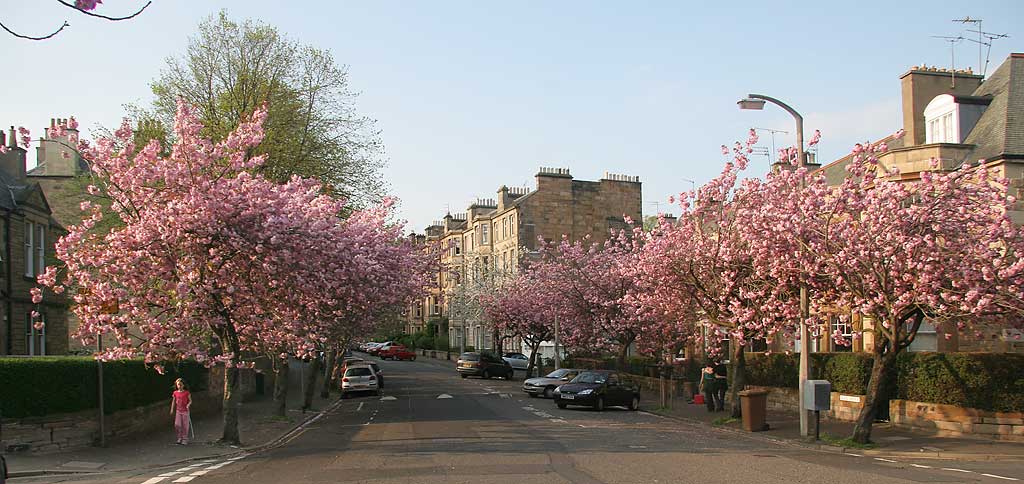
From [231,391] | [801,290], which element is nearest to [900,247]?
[801,290]

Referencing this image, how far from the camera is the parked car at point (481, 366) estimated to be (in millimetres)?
55319

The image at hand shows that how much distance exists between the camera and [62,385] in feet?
61.6

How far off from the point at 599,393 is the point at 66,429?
57.3 ft

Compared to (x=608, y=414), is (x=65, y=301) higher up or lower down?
higher up

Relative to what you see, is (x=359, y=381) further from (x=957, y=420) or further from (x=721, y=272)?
(x=957, y=420)

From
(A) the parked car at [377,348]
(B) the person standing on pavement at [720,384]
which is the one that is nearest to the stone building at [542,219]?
(A) the parked car at [377,348]

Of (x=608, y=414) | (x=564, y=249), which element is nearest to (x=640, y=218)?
(x=564, y=249)

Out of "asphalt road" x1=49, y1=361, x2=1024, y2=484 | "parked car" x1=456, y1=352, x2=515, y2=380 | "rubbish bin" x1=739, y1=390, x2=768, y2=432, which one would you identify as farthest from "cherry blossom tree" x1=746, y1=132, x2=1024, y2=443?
"parked car" x1=456, y1=352, x2=515, y2=380

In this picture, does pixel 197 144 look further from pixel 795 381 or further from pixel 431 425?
pixel 795 381

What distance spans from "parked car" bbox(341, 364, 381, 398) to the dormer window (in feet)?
80.1

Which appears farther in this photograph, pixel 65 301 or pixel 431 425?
pixel 65 301

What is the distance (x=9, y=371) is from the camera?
58.2 ft

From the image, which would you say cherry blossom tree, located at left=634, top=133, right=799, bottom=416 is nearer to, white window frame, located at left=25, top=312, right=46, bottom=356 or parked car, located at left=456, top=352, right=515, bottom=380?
white window frame, located at left=25, top=312, right=46, bottom=356

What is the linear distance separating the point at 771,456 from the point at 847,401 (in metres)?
9.02
